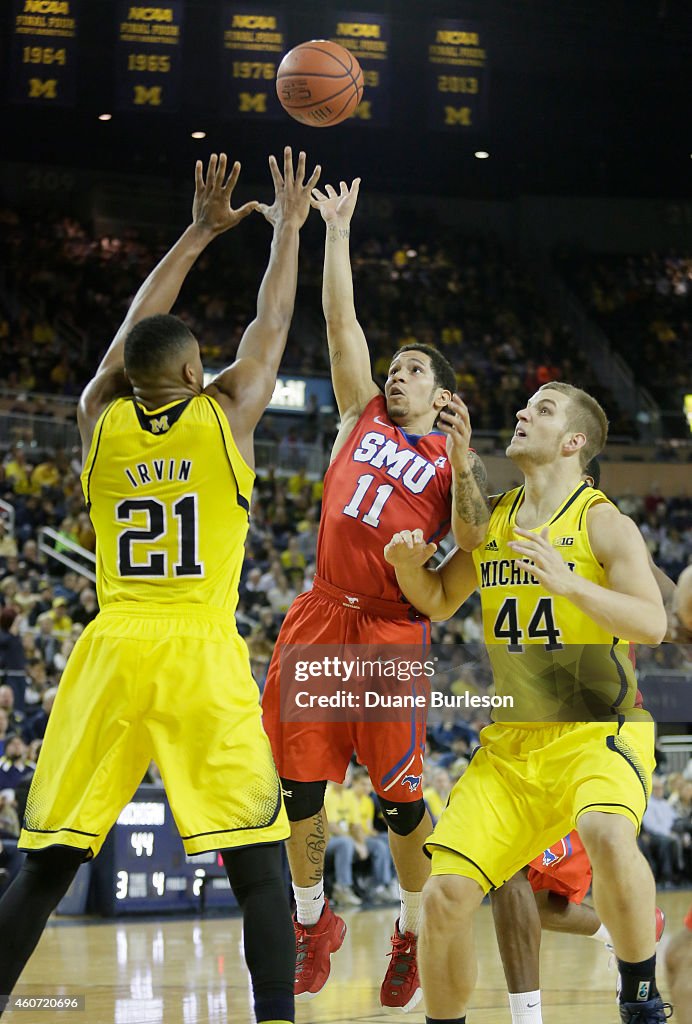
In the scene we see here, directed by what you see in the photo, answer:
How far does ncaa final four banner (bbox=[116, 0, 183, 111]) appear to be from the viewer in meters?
16.8

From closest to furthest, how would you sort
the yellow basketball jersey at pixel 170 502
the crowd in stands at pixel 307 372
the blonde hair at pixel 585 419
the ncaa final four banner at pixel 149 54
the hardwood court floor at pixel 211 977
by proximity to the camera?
the yellow basketball jersey at pixel 170 502
the blonde hair at pixel 585 419
the hardwood court floor at pixel 211 977
the crowd in stands at pixel 307 372
the ncaa final four banner at pixel 149 54

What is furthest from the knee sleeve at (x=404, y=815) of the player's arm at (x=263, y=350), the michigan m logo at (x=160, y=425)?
the michigan m logo at (x=160, y=425)

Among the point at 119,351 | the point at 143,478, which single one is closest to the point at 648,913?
the point at 143,478

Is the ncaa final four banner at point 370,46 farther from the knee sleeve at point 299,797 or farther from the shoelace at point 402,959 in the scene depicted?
the shoelace at point 402,959

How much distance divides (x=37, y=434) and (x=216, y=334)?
5.83 m

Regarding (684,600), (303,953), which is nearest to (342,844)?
(303,953)

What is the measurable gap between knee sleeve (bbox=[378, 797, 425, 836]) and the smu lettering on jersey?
93 centimetres

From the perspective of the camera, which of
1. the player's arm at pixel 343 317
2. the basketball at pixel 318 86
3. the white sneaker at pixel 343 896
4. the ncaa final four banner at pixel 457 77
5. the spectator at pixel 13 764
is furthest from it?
the ncaa final four banner at pixel 457 77

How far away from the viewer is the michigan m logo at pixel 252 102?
1733 cm

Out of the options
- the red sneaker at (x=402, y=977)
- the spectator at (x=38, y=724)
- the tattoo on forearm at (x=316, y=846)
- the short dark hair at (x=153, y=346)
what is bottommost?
the red sneaker at (x=402, y=977)

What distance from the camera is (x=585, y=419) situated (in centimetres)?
499

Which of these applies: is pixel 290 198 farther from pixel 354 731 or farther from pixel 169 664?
pixel 354 731

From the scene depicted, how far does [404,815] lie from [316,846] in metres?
0.43

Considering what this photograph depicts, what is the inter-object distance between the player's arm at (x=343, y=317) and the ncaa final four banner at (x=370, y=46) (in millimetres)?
12080
